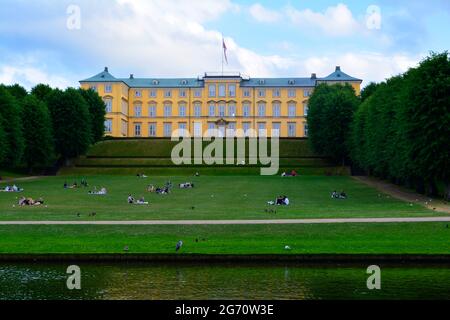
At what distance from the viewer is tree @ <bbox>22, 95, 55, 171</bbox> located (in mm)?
77062

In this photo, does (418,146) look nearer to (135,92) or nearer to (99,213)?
(99,213)

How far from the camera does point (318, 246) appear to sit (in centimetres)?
2509

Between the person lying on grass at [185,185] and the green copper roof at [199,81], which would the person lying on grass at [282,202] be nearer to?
the person lying on grass at [185,185]

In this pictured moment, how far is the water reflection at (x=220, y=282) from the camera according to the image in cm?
1736

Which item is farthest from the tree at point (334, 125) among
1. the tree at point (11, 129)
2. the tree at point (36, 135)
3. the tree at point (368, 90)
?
the tree at point (11, 129)

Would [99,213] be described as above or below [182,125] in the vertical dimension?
below

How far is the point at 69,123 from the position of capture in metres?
85.4

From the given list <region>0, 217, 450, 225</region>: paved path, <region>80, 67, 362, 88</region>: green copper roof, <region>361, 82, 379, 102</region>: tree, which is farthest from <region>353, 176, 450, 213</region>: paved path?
<region>80, 67, 362, 88</region>: green copper roof

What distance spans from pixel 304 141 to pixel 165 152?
2409 cm

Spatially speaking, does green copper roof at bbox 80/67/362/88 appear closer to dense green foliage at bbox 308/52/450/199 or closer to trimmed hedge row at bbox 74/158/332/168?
trimmed hedge row at bbox 74/158/332/168

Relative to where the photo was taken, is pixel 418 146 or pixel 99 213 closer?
pixel 99 213

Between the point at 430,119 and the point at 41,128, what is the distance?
50186mm

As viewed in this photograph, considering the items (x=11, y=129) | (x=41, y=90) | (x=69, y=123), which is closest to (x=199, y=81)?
(x=41, y=90)
